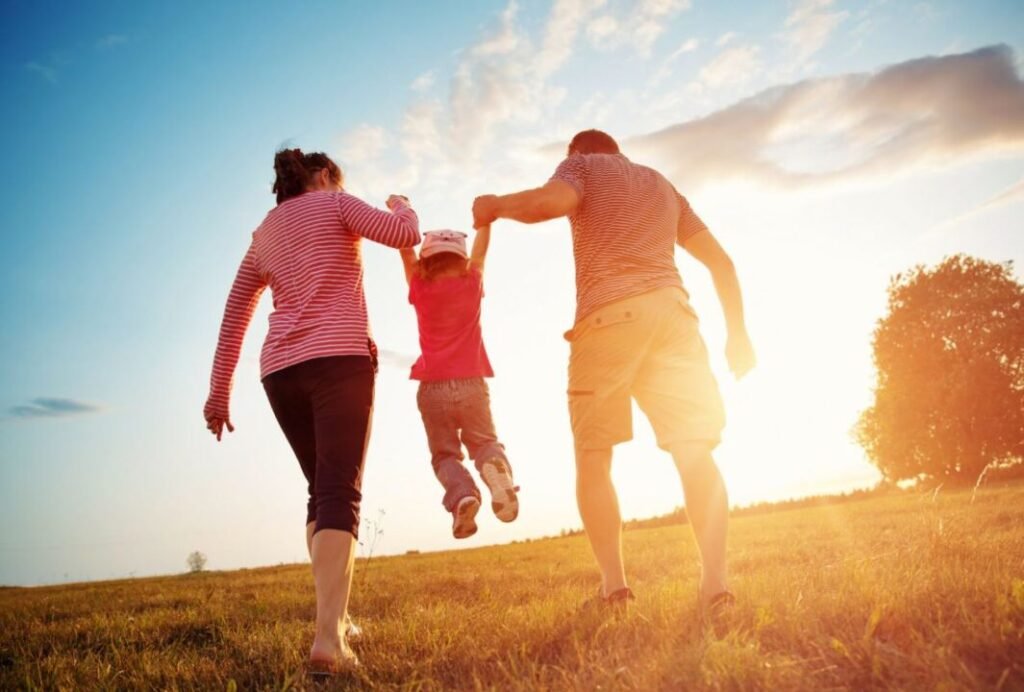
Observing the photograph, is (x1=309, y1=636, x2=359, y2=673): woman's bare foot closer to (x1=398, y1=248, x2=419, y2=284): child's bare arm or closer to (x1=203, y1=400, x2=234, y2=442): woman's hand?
(x1=203, y1=400, x2=234, y2=442): woman's hand

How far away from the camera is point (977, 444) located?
26.3 m

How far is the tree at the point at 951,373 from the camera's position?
25.8 meters

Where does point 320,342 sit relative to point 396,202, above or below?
below

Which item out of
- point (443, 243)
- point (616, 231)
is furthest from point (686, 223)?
point (443, 243)

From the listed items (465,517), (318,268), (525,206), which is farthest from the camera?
(465,517)

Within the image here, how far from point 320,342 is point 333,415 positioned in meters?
0.42

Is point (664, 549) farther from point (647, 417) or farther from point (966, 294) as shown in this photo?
point (966, 294)

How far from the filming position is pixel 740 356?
182 inches

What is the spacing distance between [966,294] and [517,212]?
94.5ft

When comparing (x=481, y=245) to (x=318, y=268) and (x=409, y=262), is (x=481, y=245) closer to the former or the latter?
(x=409, y=262)

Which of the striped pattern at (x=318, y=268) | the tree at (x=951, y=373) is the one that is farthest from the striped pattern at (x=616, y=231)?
the tree at (x=951, y=373)

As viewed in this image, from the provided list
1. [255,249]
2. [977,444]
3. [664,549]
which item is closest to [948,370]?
[977,444]

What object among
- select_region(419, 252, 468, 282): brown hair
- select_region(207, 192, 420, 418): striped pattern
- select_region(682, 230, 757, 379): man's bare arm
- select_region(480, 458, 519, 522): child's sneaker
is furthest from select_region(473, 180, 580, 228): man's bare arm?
select_region(480, 458, 519, 522): child's sneaker

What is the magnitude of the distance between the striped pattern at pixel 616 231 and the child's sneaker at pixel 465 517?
4.99 ft
